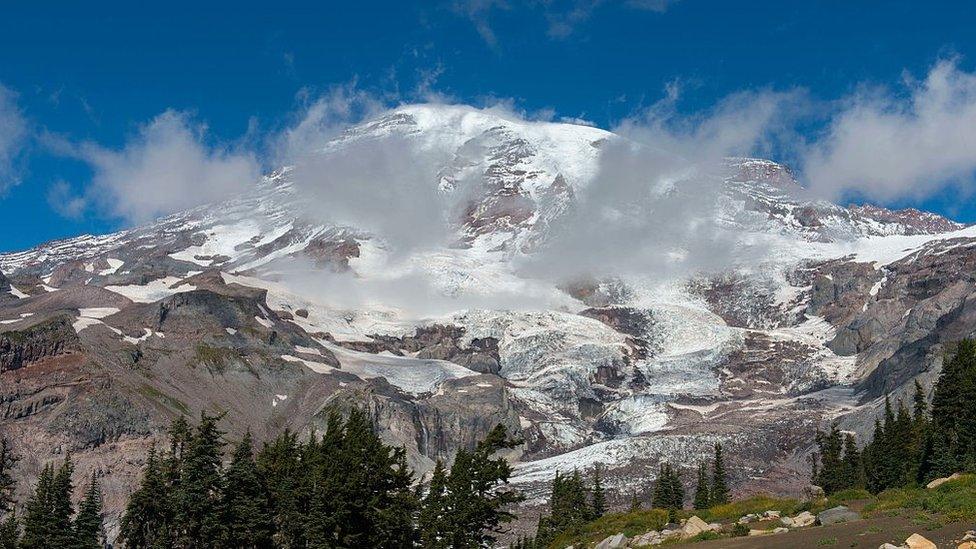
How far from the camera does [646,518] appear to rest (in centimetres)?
6184

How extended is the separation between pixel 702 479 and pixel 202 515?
8210cm

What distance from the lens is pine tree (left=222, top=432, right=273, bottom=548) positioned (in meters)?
67.8

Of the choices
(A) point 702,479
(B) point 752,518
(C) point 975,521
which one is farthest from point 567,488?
(C) point 975,521

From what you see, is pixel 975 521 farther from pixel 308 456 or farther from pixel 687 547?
pixel 308 456

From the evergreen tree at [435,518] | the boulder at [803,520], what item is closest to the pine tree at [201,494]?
the evergreen tree at [435,518]

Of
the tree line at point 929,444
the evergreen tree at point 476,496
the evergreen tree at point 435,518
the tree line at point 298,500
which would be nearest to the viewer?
the evergreen tree at point 476,496

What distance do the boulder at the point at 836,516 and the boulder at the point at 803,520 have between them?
41 centimetres

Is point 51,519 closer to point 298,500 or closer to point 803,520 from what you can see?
point 298,500

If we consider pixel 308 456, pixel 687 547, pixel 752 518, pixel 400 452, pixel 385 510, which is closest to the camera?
pixel 687 547

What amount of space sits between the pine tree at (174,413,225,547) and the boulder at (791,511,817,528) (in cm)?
3735

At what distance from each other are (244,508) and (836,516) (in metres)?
39.6

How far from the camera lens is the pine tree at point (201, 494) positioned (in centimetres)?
6625

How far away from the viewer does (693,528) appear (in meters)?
47.7

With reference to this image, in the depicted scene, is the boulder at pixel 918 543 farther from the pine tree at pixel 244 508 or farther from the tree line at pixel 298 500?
the pine tree at pixel 244 508
